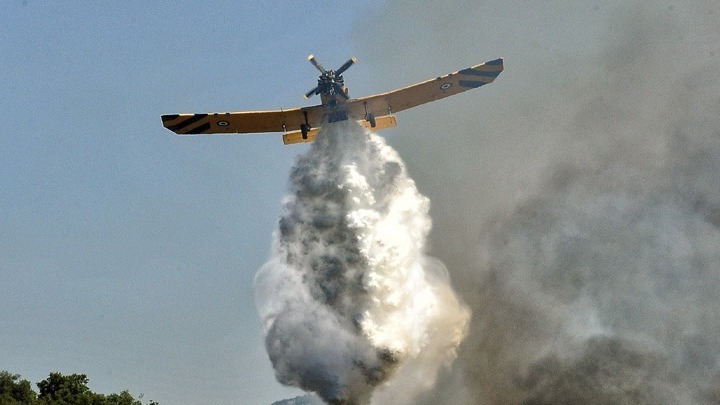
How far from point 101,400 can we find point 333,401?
121 ft

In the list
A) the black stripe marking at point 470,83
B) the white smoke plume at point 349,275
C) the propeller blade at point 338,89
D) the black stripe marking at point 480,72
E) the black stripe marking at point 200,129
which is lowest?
the white smoke plume at point 349,275

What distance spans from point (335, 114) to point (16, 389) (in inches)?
2110

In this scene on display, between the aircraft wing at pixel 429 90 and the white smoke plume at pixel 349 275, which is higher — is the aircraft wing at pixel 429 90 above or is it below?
above

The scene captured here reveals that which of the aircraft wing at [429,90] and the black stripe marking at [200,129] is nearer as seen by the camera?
the aircraft wing at [429,90]

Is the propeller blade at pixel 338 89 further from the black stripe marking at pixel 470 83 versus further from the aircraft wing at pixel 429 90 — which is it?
the black stripe marking at pixel 470 83

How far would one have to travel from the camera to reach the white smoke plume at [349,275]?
2125 inches

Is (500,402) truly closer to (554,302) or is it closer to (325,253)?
(554,302)

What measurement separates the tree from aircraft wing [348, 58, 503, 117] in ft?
164

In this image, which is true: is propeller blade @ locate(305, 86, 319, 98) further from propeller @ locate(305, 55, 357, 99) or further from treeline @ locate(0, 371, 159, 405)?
treeline @ locate(0, 371, 159, 405)

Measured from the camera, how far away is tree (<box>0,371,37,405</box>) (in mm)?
82500

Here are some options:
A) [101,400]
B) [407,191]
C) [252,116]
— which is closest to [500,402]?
[407,191]

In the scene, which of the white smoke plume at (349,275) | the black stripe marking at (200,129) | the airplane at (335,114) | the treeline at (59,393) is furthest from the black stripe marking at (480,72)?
the treeline at (59,393)

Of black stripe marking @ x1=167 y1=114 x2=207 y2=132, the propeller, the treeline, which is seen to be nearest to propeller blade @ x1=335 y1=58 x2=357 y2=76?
the propeller

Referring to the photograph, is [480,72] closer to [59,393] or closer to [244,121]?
[244,121]
